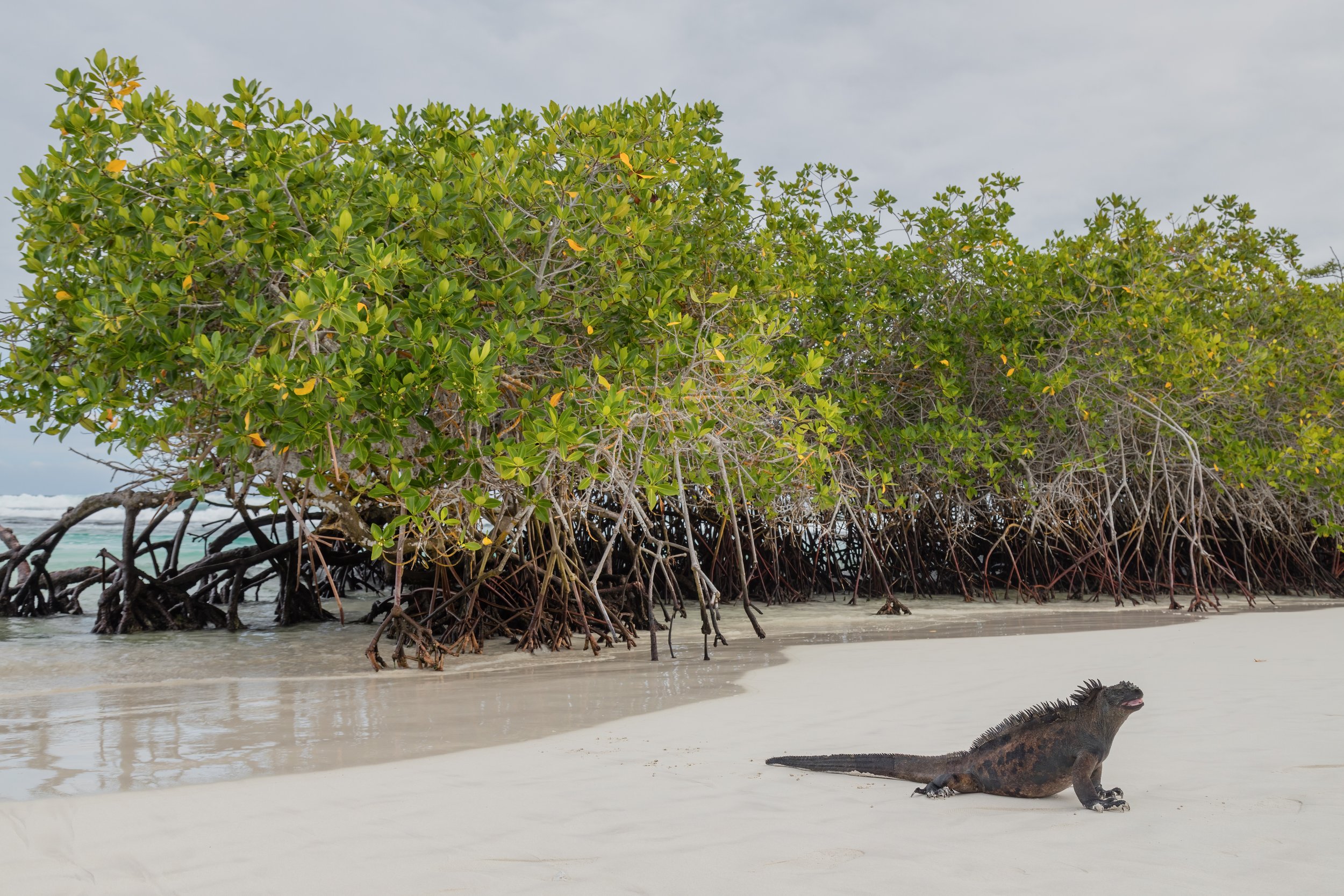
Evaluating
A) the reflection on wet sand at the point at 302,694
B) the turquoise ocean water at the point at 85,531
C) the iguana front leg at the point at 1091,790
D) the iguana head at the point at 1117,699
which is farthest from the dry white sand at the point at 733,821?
the turquoise ocean water at the point at 85,531

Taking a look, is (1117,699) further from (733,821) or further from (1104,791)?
(733,821)

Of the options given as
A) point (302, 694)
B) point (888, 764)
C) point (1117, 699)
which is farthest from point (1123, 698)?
point (302, 694)

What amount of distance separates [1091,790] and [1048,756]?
0.11 meters

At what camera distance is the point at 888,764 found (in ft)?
7.62

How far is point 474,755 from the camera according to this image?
109 inches

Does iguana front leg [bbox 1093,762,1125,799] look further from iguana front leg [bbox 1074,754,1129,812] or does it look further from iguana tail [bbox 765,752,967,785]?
iguana tail [bbox 765,752,967,785]

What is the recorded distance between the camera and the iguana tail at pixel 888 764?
2.25m

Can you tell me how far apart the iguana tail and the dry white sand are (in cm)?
3

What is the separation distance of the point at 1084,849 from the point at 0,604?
8.94 metres

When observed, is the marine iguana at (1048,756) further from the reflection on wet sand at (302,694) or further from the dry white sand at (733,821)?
the reflection on wet sand at (302,694)

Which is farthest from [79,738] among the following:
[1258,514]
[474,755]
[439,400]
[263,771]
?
[1258,514]

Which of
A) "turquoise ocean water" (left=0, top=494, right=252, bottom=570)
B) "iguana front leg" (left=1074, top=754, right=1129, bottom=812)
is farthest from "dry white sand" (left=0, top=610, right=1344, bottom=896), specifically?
"turquoise ocean water" (left=0, top=494, right=252, bottom=570)

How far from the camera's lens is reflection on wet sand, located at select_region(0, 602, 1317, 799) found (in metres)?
2.84

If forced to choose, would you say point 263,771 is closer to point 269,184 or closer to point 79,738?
point 79,738
